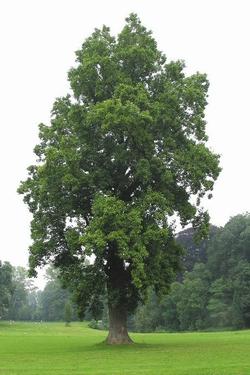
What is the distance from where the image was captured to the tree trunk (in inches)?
1580

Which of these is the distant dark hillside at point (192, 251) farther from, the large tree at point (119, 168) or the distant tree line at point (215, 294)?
the large tree at point (119, 168)

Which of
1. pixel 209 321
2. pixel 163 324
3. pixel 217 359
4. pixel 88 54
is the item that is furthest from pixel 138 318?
pixel 217 359

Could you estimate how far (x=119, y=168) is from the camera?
40188mm

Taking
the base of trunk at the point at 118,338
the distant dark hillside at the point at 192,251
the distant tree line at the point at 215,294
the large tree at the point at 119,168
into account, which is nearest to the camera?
the large tree at the point at 119,168

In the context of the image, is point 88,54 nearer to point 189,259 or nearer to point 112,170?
point 112,170

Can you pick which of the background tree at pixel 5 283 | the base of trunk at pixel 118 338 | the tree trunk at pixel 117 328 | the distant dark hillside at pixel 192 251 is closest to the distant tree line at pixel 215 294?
the distant dark hillside at pixel 192 251

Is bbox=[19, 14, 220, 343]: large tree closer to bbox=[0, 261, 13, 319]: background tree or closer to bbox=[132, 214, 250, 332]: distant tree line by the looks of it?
bbox=[132, 214, 250, 332]: distant tree line

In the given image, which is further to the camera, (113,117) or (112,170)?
(112,170)

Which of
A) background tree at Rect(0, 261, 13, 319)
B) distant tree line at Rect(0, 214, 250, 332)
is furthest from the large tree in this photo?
background tree at Rect(0, 261, 13, 319)

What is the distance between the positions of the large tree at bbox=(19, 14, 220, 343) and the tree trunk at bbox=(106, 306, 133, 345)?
7 centimetres

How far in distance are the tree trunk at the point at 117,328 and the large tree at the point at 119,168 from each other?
7cm

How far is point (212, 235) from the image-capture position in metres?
121

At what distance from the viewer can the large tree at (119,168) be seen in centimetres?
3719

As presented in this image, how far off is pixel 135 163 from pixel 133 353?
1259cm
